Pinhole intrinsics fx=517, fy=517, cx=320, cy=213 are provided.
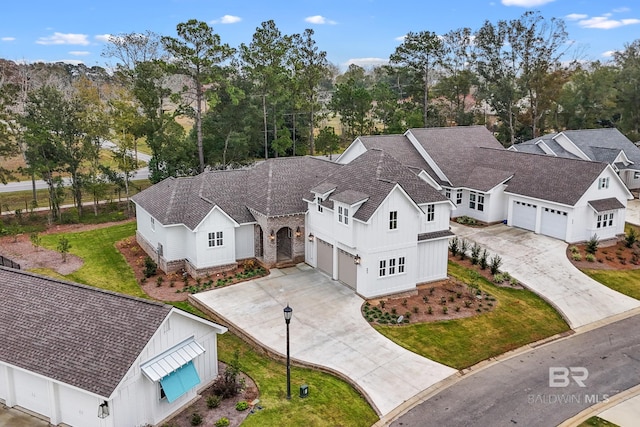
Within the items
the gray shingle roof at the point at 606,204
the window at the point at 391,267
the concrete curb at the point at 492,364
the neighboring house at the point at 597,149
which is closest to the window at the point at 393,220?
the window at the point at 391,267

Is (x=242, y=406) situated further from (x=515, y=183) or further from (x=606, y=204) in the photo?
(x=606, y=204)

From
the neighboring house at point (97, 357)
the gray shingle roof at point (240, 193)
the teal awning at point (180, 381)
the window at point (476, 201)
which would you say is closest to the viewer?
the neighboring house at point (97, 357)

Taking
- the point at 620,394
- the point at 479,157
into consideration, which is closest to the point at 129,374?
the point at 620,394

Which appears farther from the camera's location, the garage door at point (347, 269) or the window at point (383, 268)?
the garage door at point (347, 269)

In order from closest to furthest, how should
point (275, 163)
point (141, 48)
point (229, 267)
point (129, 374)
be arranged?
point (129, 374) < point (229, 267) < point (275, 163) < point (141, 48)

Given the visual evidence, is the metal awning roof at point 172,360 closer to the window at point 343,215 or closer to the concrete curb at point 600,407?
the window at point 343,215

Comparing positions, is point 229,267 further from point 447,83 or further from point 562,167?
point 447,83

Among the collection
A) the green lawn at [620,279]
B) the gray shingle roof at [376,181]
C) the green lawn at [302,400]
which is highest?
the gray shingle roof at [376,181]
